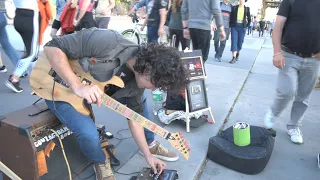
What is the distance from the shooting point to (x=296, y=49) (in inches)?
110

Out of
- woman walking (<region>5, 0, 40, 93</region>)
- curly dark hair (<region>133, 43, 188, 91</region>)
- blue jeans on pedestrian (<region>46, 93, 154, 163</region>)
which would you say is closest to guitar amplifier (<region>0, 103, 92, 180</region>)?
blue jeans on pedestrian (<region>46, 93, 154, 163</region>)

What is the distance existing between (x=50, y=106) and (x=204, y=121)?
6.06ft

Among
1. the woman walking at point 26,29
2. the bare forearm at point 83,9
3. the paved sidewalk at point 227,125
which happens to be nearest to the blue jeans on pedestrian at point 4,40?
the paved sidewalk at point 227,125

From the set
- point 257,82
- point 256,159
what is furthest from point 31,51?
point 257,82

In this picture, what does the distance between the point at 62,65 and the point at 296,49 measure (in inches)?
85.0

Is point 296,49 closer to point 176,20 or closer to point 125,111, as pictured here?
point 125,111

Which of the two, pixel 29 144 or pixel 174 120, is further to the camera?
pixel 174 120

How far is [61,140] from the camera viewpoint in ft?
6.98

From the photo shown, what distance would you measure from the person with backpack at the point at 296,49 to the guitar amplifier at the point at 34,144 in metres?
2.09

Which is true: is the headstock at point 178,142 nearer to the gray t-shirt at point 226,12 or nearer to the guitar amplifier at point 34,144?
the guitar amplifier at point 34,144

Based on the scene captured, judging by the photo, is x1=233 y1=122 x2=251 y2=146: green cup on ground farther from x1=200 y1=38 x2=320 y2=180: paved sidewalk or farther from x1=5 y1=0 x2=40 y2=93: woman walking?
x1=5 y1=0 x2=40 y2=93: woman walking

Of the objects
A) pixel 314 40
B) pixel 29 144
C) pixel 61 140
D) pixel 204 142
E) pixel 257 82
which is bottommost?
pixel 257 82

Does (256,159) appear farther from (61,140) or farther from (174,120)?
(61,140)

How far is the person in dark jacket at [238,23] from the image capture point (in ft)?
22.0
